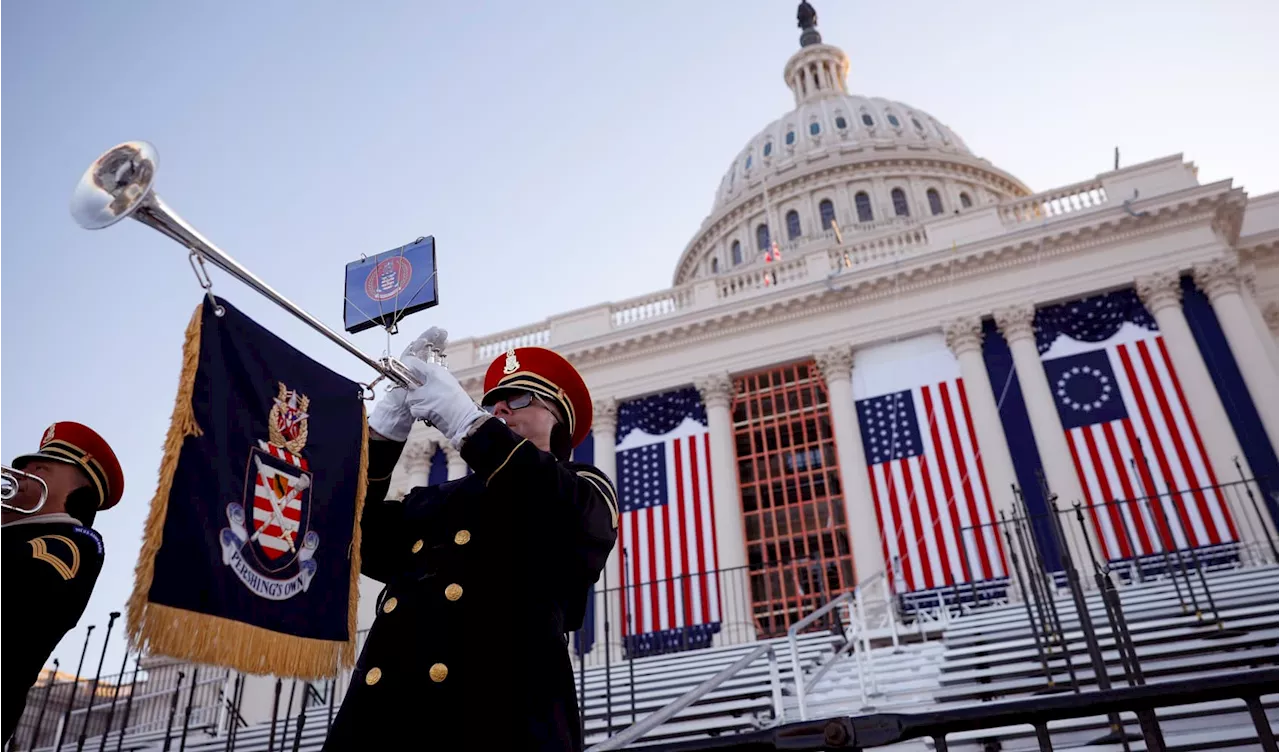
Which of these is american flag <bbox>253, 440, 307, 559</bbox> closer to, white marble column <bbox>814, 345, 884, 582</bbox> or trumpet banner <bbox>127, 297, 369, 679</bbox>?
trumpet banner <bbox>127, 297, 369, 679</bbox>

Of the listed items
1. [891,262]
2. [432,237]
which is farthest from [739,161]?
[432,237]

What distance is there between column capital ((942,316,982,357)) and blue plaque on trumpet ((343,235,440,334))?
58.5ft

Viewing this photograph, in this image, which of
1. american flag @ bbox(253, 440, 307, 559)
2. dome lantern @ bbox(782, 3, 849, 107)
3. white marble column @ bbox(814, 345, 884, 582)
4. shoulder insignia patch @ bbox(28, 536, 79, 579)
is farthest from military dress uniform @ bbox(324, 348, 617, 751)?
dome lantern @ bbox(782, 3, 849, 107)

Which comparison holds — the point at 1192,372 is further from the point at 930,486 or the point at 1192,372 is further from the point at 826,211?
the point at 826,211

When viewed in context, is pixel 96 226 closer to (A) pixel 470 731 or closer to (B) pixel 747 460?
(A) pixel 470 731

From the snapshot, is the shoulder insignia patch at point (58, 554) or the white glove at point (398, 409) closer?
the white glove at point (398, 409)

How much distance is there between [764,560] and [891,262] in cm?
751

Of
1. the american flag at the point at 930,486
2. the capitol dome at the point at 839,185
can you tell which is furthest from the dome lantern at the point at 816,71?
the american flag at the point at 930,486

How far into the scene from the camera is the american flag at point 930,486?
1694 cm

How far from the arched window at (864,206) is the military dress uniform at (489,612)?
149ft

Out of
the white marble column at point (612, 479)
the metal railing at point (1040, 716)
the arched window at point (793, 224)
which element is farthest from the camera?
the arched window at point (793, 224)

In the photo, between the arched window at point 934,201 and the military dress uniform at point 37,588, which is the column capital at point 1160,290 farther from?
the arched window at point 934,201

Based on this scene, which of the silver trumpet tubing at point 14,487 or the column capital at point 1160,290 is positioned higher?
the column capital at point 1160,290

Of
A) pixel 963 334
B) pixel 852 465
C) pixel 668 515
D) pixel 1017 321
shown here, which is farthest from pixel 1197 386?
pixel 668 515
